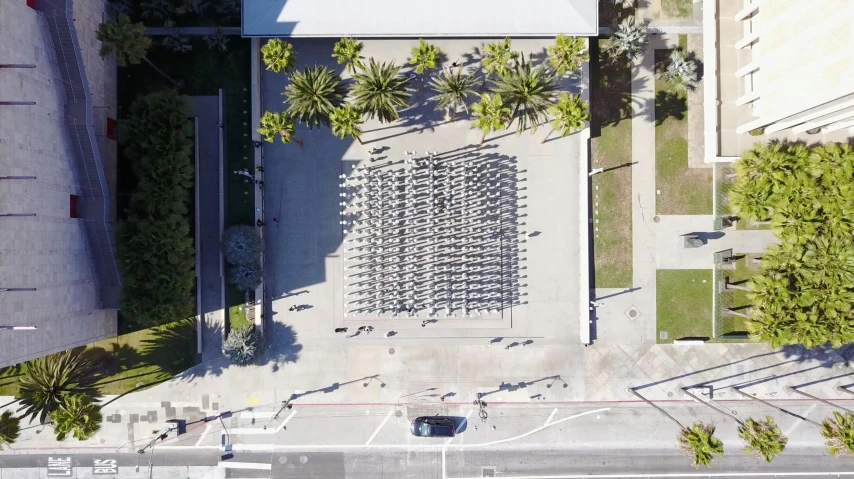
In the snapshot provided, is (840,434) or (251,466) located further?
(251,466)

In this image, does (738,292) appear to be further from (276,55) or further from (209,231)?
(209,231)

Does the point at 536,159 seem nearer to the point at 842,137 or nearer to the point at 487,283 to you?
the point at 487,283

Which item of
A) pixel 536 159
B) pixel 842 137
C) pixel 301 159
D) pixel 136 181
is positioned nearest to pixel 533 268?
pixel 536 159

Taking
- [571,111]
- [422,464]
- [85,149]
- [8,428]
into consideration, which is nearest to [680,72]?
[571,111]

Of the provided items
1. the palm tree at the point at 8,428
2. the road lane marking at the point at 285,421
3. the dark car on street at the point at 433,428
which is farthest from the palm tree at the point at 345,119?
the palm tree at the point at 8,428

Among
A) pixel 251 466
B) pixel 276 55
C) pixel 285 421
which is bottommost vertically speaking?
pixel 251 466

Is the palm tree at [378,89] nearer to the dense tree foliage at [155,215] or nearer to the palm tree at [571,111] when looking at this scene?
the palm tree at [571,111]

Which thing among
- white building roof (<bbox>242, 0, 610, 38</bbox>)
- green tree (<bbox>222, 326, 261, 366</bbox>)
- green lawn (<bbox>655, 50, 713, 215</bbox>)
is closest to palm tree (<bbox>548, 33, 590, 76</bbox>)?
white building roof (<bbox>242, 0, 610, 38</bbox>)
